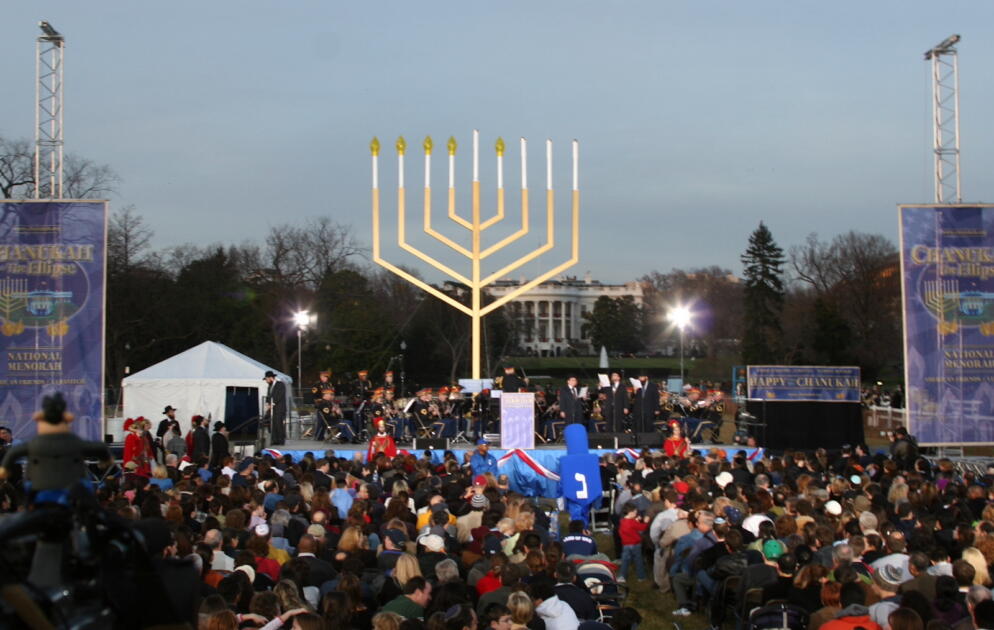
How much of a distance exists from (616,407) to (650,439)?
769 mm

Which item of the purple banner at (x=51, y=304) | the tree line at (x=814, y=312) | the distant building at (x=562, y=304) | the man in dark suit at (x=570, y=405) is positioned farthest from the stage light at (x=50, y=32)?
the distant building at (x=562, y=304)

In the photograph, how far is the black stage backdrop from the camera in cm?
1516

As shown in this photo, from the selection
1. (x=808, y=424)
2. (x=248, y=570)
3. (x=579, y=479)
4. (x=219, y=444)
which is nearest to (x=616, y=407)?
(x=808, y=424)

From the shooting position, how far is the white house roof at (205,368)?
17.7 metres

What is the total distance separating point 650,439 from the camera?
15.1m

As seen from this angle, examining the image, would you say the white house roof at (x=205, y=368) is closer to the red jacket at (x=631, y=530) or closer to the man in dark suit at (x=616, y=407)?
the man in dark suit at (x=616, y=407)

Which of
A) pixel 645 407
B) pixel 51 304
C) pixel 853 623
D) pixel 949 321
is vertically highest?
pixel 51 304

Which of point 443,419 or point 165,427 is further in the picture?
point 443,419

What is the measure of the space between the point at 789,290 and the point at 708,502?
144 feet

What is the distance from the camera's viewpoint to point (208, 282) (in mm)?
36844

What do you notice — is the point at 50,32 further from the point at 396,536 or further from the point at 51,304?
the point at 396,536

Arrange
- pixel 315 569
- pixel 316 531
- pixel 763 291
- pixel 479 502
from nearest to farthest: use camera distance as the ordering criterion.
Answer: pixel 315 569 < pixel 316 531 < pixel 479 502 < pixel 763 291

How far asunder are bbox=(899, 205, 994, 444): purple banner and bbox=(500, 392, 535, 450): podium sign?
4894mm

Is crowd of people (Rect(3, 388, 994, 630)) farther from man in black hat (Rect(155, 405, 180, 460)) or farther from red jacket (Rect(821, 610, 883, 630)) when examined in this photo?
man in black hat (Rect(155, 405, 180, 460))
